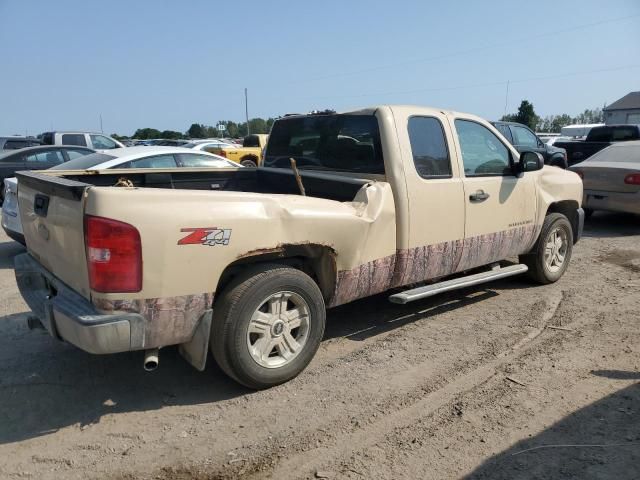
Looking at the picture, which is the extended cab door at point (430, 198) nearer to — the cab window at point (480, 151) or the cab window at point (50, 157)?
the cab window at point (480, 151)

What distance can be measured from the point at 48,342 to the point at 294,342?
2213mm

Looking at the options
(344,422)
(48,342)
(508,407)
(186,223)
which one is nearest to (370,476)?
(344,422)

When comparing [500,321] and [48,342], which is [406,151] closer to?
[500,321]

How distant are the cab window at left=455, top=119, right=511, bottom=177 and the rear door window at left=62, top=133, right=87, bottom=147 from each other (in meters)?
14.9

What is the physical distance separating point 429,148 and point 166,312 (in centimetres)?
263

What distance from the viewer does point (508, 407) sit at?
10.9ft

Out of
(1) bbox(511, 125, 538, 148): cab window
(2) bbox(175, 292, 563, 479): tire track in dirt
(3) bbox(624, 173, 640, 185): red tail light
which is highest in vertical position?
(1) bbox(511, 125, 538, 148): cab window

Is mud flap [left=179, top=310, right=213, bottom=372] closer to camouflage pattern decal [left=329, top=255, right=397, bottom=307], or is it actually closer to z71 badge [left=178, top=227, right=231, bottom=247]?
z71 badge [left=178, top=227, right=231, bottom=247]

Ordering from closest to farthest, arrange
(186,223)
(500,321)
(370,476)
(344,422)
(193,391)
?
(370,476)
(186,223)
(344,422)
(193,391)
(500,321)

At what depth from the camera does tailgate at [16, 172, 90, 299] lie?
2.93m

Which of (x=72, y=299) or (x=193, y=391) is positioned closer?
(x=72, y=299)

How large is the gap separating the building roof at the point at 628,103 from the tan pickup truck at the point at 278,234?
52254 millimetres

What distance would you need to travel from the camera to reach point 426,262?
14.4 feet

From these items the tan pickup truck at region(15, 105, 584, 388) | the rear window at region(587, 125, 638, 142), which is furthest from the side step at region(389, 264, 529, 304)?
the rear window at region(587, 125, 638, 142)
